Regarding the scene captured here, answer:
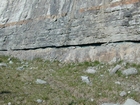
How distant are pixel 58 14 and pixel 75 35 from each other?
1843mm

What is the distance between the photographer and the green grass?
719 centimetres

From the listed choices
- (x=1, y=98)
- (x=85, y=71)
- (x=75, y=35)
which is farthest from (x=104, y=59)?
(x=1, y=98)

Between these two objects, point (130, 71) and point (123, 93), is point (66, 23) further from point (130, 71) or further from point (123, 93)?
point (123, 93)

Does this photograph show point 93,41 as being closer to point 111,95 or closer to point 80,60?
point 80,60

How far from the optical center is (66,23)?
488 inches

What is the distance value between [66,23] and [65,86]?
15.4ft

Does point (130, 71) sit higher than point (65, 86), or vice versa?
point (130, 71)

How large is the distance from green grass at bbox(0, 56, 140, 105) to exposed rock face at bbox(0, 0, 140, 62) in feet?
4.60

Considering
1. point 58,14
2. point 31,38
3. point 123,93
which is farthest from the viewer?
point 31,38

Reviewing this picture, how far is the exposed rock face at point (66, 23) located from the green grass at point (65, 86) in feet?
4.60

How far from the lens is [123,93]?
729cm

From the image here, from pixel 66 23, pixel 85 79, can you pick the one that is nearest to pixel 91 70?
pixel 85 79

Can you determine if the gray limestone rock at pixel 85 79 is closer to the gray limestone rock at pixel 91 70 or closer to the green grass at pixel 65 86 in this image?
the green grass at pixel 65 86

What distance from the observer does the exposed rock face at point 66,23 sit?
998 cm
